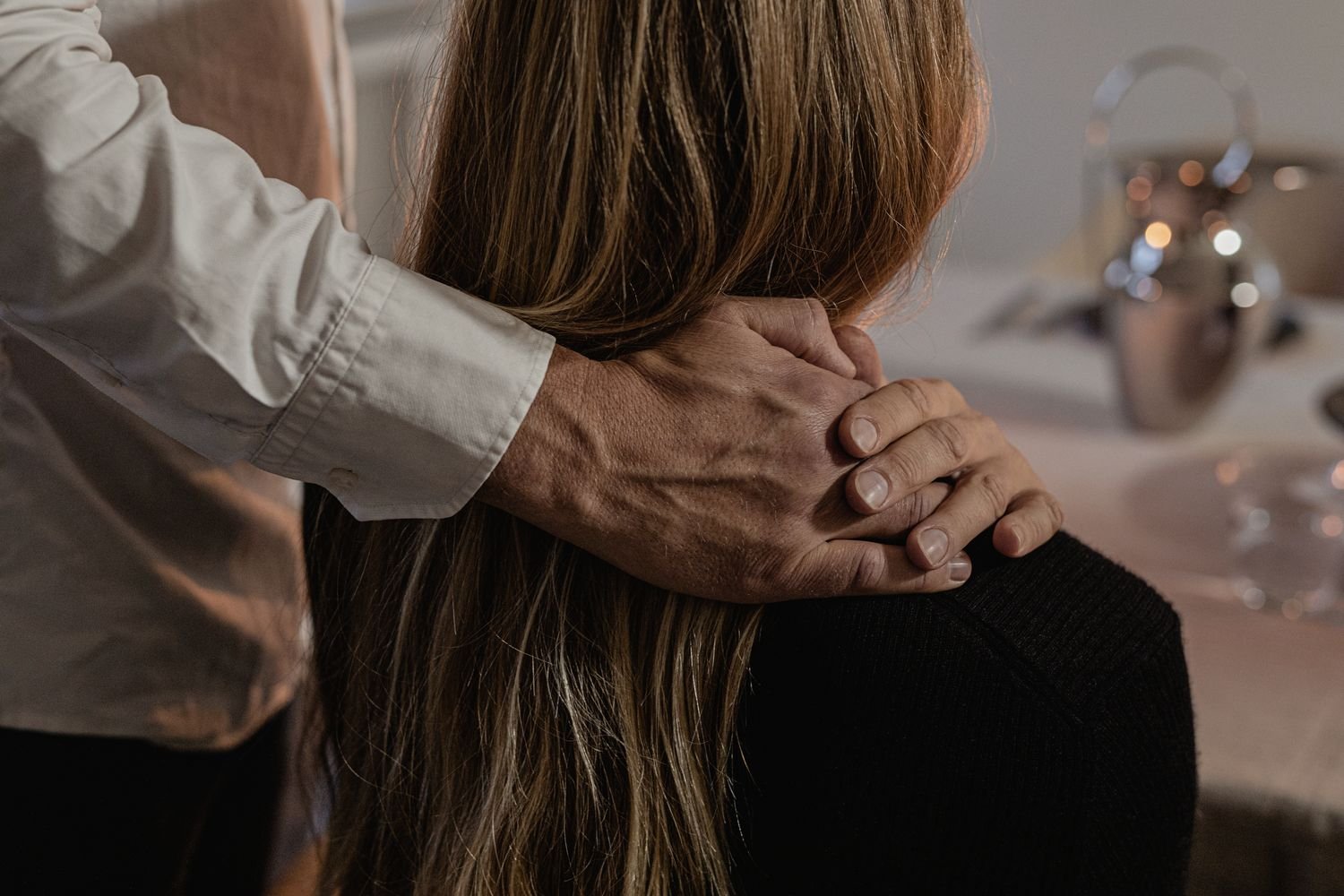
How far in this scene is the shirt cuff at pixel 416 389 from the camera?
0.53 meters

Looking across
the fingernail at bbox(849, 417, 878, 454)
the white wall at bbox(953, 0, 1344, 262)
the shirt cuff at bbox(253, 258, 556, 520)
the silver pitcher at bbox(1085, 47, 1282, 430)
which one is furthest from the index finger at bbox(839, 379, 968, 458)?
the white wall at bbox(953, 0, 1344, 262)

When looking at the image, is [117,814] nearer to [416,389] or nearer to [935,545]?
[416,389]

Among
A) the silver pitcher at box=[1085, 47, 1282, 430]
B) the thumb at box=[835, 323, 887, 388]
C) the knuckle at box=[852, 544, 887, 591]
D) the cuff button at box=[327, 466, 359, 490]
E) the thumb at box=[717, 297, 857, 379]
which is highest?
the thumb at box=[717, 297, 857, 379]

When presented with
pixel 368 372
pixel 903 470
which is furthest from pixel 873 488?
pixel 368 372

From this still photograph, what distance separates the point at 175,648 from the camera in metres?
0.76

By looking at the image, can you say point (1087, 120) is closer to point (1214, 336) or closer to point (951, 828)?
point (1214, 336)

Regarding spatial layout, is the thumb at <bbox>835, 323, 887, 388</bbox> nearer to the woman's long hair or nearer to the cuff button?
the woman's long hair

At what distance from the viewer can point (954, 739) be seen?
0.56 metres

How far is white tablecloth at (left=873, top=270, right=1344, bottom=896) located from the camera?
2.62 ft

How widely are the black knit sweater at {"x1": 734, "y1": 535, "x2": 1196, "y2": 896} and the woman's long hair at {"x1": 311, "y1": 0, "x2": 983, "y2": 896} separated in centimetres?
4

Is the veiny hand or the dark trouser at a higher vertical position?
the veiny hand

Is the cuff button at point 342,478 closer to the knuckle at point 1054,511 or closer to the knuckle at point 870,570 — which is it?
the knuckle at point 870,570

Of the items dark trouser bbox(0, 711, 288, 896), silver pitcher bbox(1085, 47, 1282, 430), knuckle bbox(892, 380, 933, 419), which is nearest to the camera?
knuckle bbox(892, 380, 933, 419)

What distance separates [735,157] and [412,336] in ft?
0.58
